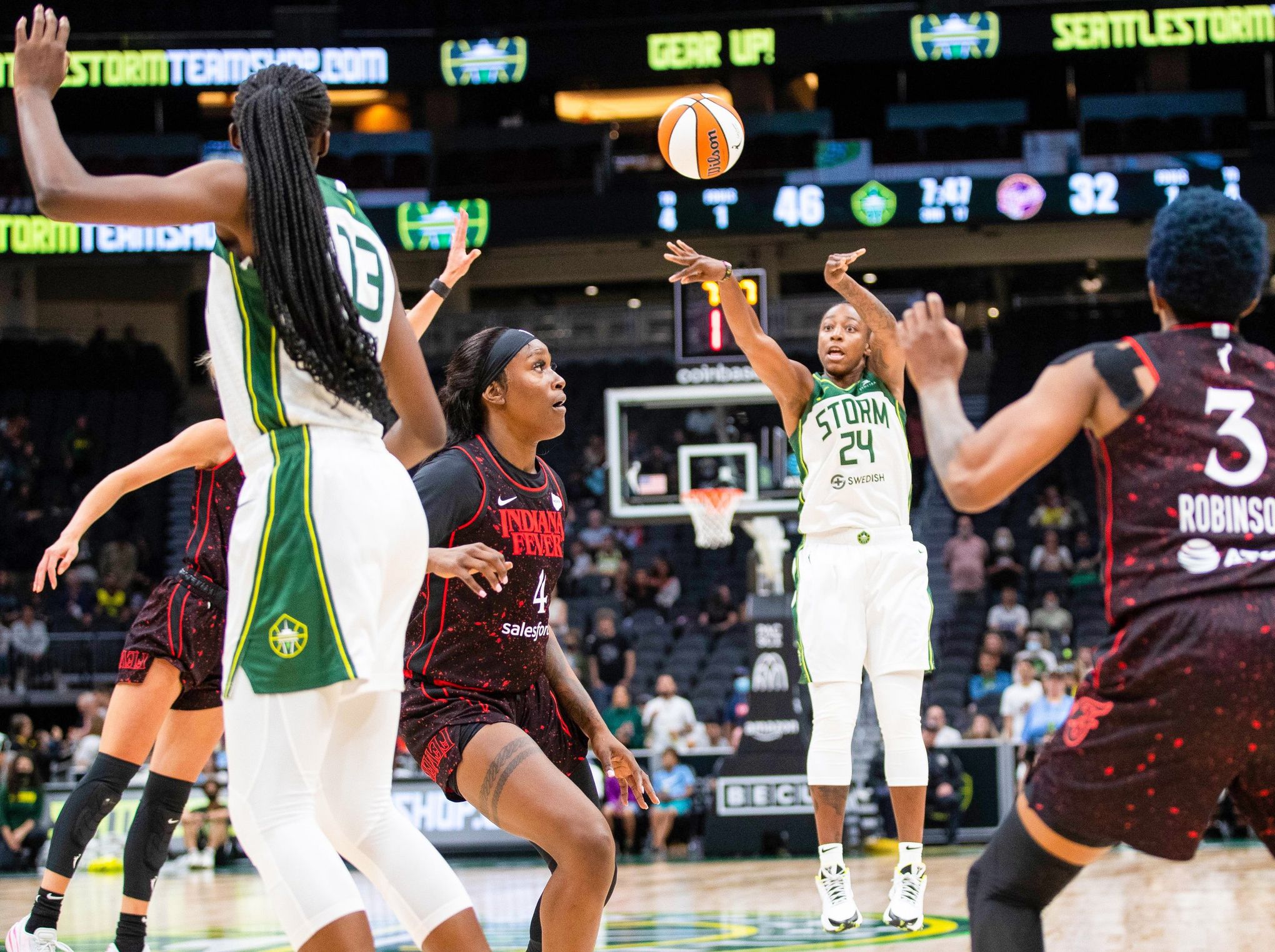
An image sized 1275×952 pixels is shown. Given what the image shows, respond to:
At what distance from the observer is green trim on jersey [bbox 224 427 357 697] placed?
9.53ft

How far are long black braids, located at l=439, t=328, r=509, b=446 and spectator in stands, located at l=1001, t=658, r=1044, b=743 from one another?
997 centimetres

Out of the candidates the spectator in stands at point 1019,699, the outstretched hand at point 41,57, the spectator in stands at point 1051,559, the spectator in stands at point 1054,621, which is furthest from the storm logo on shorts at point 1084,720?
the spectator in stands at point 1051,559

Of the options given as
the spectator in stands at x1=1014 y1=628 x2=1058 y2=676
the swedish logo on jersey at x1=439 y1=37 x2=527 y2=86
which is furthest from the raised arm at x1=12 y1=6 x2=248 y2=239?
the swedish logo on jersey at x1=439 y1=37 x2=527 y2=86

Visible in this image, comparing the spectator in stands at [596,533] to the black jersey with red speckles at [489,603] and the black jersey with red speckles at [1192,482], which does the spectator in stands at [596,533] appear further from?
the black jersey with red speckles at [1192,482]

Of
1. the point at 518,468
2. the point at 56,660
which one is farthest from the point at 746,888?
the point at 56,660

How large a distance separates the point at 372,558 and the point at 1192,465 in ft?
5.33

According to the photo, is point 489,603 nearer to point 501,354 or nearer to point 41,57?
point 501,354

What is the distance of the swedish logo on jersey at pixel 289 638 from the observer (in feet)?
9.55

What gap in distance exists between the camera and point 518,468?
15.7 ft

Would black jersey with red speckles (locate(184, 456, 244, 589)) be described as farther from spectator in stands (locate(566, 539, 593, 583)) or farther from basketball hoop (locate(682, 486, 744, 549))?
spectator in stands (locate(566, 539, 593, 583))

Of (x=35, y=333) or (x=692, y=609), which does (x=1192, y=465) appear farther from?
(x=35, y=333)

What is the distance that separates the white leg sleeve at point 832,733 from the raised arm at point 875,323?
122 cm

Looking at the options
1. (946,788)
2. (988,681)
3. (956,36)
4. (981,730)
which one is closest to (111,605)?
(988,681)

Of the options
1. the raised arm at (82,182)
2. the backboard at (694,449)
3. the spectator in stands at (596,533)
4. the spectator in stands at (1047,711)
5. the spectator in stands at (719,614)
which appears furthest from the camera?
the spectator in stands at (596,533)
